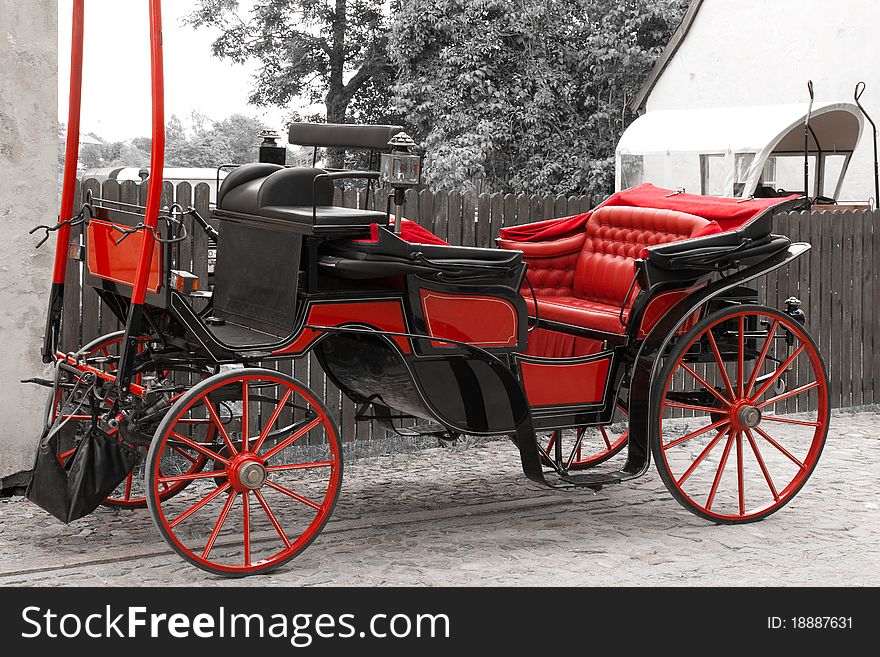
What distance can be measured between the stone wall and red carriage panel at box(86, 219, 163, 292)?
29.0 inches

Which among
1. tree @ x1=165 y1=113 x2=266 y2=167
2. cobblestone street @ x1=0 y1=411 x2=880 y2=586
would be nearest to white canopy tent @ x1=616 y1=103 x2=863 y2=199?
cobblestone street @ x1=0 y1=411 x2=880 y2=586

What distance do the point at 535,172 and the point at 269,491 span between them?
72.0ft

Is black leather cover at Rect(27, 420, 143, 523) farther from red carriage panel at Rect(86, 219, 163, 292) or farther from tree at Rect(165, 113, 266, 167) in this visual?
tree at Rect(165, 113, 266, 167)

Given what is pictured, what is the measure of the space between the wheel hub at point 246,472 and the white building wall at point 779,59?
1212 centimetres

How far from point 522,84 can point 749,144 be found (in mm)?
12979

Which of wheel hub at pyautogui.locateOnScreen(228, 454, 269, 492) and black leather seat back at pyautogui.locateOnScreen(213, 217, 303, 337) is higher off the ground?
black leather seat back at pyautogui.locateOnScreen(213, 217, 303, 337)

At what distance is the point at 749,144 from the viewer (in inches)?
575

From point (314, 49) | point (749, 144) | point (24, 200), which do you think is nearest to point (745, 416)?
point (24, 200)

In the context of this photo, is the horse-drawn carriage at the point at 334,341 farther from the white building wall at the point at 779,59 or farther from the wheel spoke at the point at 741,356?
the white building wall at the point at 779,59

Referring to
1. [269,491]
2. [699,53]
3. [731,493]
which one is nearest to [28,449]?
[269,491]

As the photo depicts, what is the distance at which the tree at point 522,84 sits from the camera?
26.0 m

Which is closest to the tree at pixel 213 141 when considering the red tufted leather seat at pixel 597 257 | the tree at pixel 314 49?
the tree at pixel 314 49

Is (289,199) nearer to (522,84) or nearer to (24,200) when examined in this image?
(24,200)

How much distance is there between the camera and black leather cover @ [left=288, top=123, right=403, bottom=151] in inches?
183
